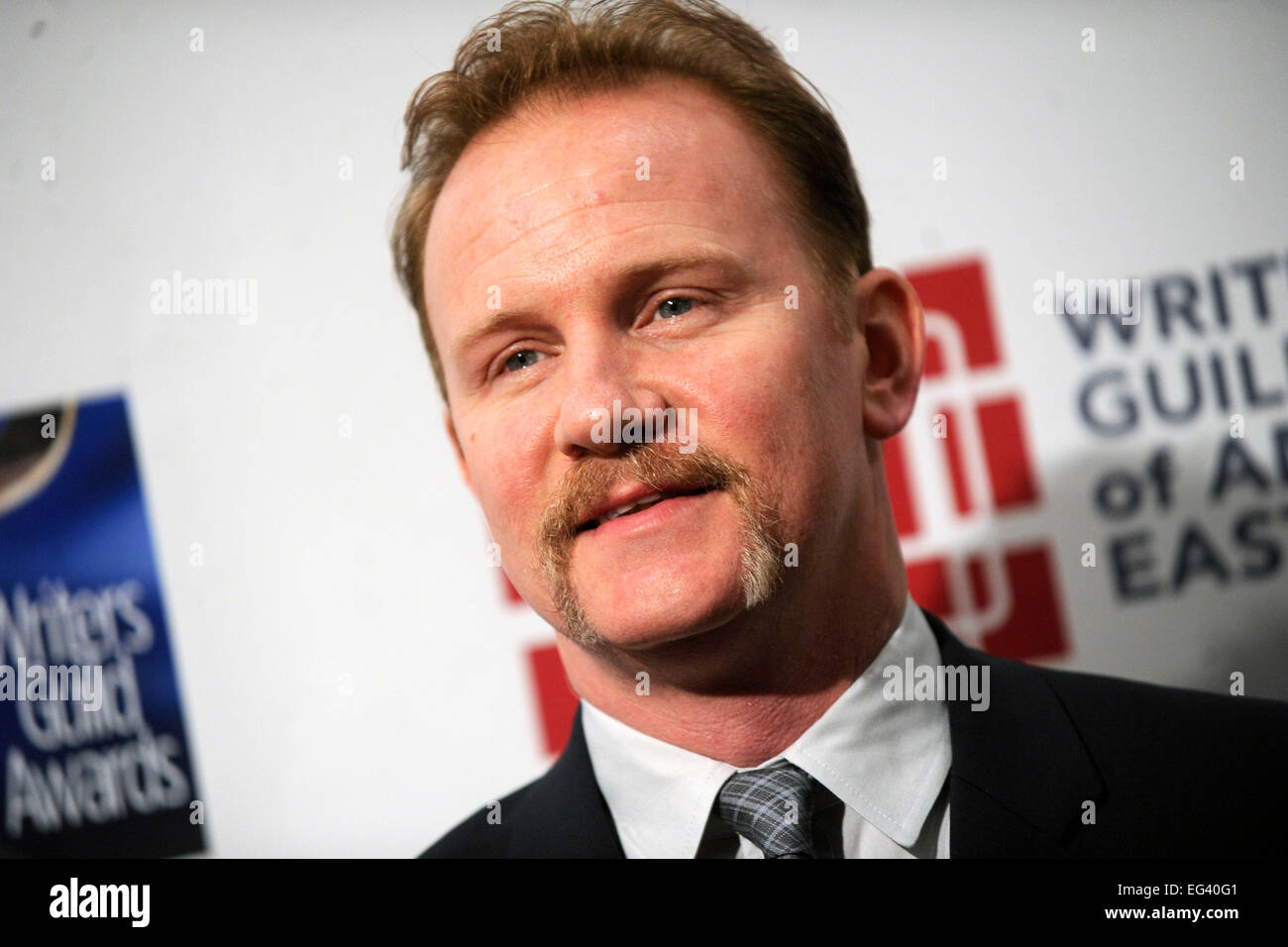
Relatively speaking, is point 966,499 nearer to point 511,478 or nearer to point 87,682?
point 511,478

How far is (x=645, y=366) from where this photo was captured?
157cm

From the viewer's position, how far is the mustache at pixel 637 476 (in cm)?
153

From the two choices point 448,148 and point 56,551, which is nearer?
point 448,148

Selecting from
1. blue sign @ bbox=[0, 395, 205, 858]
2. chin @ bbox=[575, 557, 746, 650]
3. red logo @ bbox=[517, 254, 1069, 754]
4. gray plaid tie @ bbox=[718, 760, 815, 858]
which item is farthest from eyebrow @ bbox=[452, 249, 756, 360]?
blue sign @ bbox=[0, 395, 205, 858]

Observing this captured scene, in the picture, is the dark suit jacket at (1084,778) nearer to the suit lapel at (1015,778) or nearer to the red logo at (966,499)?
the suit lapel at (1015,778)

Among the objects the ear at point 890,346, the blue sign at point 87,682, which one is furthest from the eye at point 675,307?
the blue sign at point 87,682

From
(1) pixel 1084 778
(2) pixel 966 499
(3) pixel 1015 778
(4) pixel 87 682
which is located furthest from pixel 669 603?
(4) pixel 87 682

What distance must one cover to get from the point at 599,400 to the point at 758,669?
46 centimetres

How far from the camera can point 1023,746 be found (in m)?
1.65

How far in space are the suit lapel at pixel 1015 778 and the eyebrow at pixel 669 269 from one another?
2.11ft

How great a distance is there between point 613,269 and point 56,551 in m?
1.51

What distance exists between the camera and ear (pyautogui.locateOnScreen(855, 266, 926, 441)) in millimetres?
1771

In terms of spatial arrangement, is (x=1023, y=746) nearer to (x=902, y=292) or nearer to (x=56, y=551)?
(x=902, y=292)
